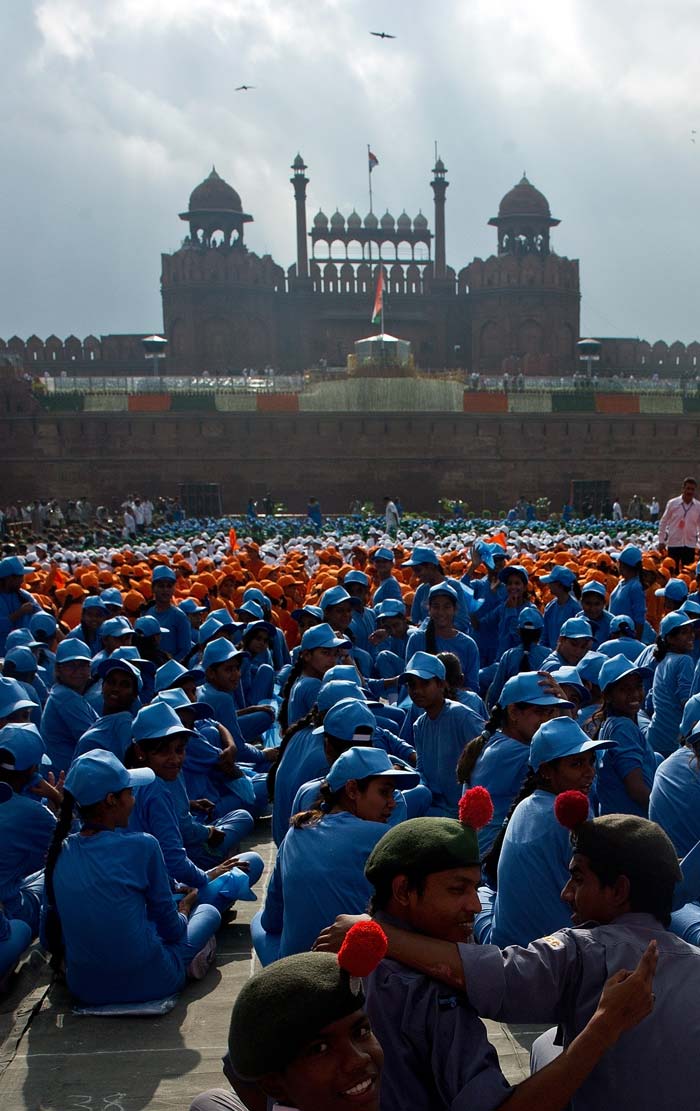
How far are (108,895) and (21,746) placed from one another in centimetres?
86

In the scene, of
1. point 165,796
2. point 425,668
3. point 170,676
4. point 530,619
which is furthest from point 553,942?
point 530,619

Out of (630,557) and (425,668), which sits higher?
(425,668)

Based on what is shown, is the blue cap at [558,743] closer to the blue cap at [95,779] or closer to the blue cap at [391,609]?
the blue cap at [95,779]

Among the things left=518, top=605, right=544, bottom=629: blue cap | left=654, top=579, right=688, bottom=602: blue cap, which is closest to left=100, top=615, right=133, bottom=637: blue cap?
left=518, top=605, right=544, bottom=629: blue cap

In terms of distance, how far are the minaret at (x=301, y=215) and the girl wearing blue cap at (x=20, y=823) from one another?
43.8 m

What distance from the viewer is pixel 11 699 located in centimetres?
557

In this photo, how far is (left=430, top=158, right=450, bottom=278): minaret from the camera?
159 ft

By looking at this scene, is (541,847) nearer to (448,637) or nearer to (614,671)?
(614,671)

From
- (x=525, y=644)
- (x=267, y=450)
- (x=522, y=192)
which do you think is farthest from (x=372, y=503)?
(x=525, y=644)

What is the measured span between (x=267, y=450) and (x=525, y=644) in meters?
26.5

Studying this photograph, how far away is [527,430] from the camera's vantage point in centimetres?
3412

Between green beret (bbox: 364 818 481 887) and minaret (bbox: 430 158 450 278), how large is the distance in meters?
46.8

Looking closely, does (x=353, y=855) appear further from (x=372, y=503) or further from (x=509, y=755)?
(x=372, y=503)

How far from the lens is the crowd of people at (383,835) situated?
2.17 m
